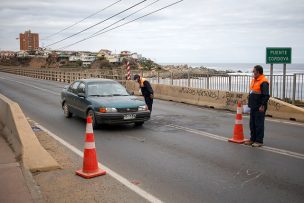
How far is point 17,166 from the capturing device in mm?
7340

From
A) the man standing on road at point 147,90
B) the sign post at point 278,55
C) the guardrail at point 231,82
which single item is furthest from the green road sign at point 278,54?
the man standing on road at point 147,90

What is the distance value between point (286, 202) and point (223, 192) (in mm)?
881

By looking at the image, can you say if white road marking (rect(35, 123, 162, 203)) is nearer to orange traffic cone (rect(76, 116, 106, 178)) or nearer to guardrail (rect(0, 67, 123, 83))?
orange traffic cone (rect(76, 116, 106, 178))

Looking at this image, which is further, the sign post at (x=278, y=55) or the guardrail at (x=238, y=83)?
the sign post at (x=278, y=55)

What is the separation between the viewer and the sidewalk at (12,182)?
567cm

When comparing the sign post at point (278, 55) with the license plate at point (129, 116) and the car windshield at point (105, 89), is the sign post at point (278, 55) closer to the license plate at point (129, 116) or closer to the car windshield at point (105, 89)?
the car windshield at point (105, 89)

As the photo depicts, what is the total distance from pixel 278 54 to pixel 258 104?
28.1 feet

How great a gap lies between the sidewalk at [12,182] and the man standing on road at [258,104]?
5.08 metres

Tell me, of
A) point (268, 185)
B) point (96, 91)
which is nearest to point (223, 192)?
point (268, 185)

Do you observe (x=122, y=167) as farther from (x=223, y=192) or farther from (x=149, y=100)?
(x=149, y=100)

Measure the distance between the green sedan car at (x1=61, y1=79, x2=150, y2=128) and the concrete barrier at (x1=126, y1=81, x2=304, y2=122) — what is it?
16.2ft

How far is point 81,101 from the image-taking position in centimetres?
1289

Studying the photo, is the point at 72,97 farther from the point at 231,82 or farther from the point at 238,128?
the point at 231,82

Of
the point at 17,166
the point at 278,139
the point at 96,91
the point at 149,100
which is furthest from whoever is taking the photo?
the point at 149,100
